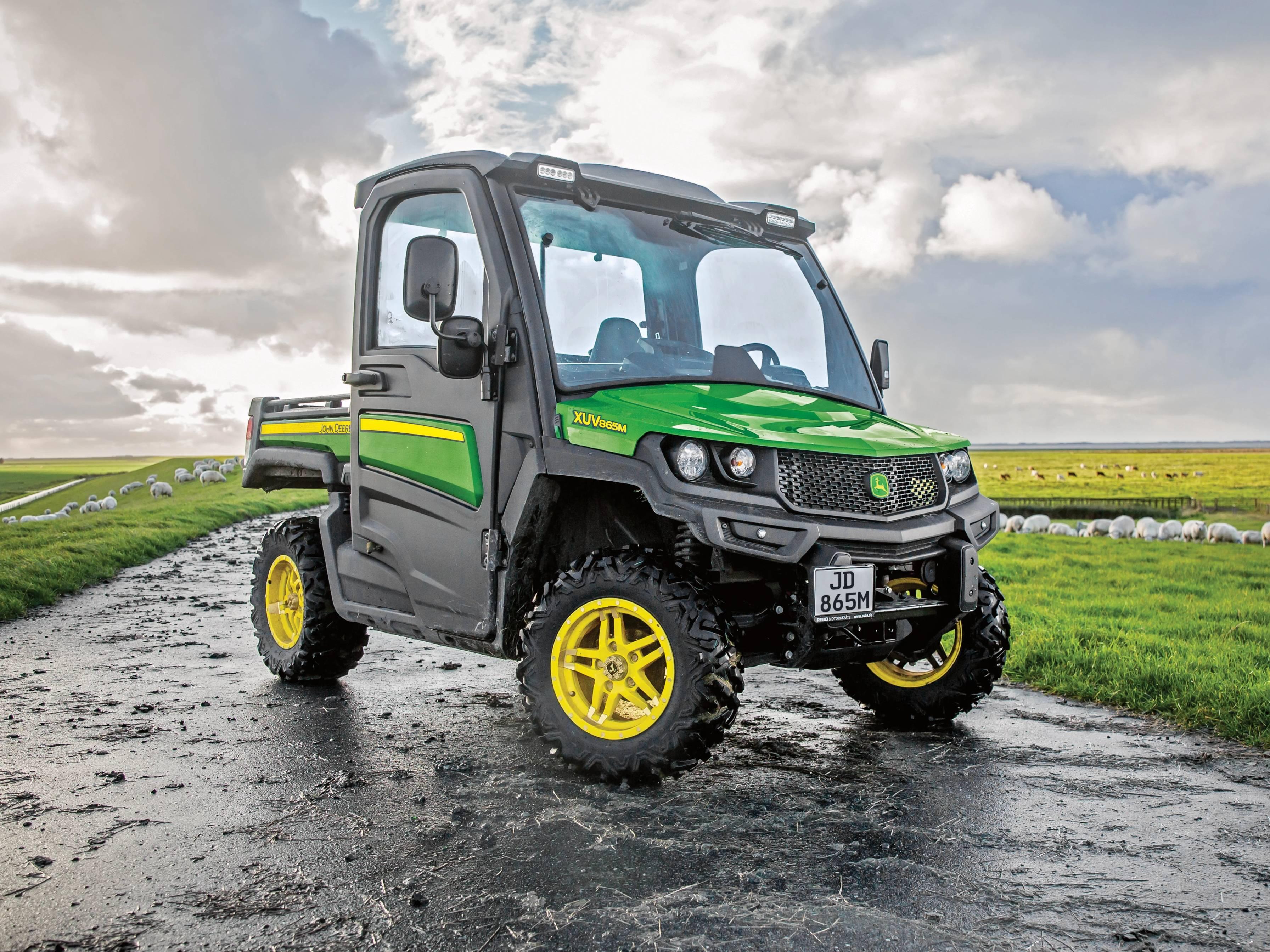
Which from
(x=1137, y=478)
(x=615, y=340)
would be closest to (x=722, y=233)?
(x=615, y=340)

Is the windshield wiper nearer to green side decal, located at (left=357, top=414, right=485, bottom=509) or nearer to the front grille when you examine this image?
green side decal, located at (left=357, top=414, right=485, bottom=509)

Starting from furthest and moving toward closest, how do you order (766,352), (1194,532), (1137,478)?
(1137,478)
(1194,532)
(766,352)

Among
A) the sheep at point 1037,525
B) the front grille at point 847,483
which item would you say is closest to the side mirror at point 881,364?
the front grille at point 847,483

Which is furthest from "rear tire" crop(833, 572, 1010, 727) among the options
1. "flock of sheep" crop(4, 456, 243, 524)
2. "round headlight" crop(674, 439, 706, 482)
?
"flock of sheep" crop(4, 456, 243, 524)

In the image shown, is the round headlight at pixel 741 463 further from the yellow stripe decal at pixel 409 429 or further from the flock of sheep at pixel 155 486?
the flock of sheep at pixel 155 486

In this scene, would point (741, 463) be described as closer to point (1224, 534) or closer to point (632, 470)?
point (632, 470)

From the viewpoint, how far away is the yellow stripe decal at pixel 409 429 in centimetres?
565

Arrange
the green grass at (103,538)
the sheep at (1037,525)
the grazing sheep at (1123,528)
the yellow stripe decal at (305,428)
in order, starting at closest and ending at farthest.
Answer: the yellow stripe decal at (305,428)
the green grass at (103,538)
the grazing sheep at (1123,528)
the sheep at (1037,525)

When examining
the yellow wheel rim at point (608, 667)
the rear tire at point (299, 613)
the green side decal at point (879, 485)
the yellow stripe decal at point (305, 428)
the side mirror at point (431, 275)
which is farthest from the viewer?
the rear tire at point (299, 613)

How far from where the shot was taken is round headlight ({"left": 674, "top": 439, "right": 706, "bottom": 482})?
4.67 metres

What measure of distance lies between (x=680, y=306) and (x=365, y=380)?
1858mm

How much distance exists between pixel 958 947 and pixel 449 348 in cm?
346

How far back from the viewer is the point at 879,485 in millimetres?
4934

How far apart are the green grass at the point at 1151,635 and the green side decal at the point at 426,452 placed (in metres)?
4.36
